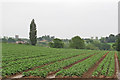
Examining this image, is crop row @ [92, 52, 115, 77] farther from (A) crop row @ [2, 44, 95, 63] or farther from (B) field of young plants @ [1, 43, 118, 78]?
(A) crop row @ [2, 44, 95, 63]

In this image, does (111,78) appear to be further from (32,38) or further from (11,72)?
(32,38)

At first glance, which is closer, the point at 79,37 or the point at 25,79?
the point at 25,79

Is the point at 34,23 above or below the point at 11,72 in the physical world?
above

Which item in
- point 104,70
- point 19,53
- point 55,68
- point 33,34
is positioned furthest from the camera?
point 33,34

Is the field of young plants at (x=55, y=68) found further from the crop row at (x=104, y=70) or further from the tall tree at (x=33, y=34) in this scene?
the tall tree at (x=33, y=34)

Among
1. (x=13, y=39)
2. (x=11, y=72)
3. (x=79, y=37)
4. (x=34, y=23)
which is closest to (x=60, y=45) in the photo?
(x=79, y=37)

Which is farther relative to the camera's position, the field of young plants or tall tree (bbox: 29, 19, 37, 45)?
tall tree (bbox: 29, 19, 37, 45)

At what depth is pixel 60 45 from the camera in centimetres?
8969

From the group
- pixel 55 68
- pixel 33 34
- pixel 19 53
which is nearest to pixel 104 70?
pixel 55 68

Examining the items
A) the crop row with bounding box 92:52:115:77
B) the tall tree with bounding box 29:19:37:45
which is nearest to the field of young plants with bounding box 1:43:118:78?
the crop row with bounding box 92:52:115:77

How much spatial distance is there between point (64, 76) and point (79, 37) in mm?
85988

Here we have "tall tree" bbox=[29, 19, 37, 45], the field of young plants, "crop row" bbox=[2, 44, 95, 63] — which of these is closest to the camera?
the field of young plants

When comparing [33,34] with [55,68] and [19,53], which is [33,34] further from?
[55,68]

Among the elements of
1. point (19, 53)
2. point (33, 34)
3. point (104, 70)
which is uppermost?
point (33, 34)
